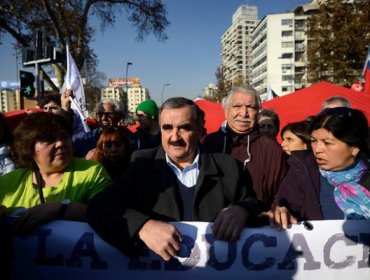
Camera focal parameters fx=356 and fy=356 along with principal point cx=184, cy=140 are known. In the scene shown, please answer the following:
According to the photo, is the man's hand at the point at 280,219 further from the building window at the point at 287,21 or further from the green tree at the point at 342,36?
the building window at the point at 287,21

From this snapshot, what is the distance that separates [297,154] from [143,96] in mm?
145454

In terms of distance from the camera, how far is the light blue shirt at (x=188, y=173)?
6.42 ft

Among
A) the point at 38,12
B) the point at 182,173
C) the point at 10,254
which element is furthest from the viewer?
the point at 38,12

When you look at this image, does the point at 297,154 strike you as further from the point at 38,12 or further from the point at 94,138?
the point at 38,12

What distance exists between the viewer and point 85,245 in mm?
1840

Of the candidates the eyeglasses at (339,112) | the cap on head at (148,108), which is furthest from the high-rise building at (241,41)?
the eyeglasses at (339,112)

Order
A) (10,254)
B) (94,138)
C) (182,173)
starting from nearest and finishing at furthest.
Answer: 1. (10,254)
2. (182,173)
3. (94,138)

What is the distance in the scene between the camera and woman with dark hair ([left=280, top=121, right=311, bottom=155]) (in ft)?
11.5

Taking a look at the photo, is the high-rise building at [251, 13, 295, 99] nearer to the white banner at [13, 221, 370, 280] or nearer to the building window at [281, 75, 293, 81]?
the building window at [281, 75, 293, 81]

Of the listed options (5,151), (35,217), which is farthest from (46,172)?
(5,151)

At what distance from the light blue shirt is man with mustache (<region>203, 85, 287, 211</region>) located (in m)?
0.79

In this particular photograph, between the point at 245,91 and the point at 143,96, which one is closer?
the point at 245,91

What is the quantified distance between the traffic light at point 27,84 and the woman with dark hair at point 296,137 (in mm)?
6924

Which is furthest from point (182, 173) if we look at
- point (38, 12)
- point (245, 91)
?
point (38, 12)
